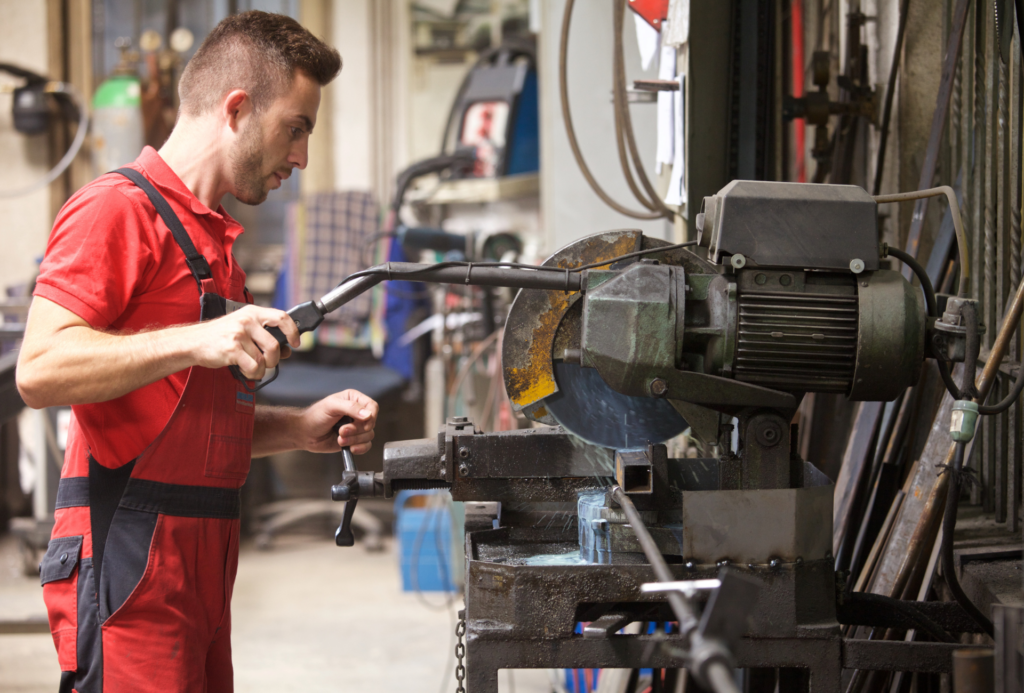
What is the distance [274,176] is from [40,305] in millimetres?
418

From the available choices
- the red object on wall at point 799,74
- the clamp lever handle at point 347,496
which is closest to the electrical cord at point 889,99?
the red object on wall at point 799,74

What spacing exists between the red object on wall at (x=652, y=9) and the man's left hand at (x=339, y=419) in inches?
38.7

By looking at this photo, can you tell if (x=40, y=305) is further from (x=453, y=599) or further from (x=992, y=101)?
(x=453, y=599)

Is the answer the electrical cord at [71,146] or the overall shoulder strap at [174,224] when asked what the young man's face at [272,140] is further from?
the electrical cord at [71,146]

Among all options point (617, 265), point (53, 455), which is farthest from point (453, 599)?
point (617, 265)

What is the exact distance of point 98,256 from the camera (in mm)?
1169

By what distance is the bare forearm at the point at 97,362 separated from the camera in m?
1.12

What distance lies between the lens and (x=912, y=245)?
1.71 m

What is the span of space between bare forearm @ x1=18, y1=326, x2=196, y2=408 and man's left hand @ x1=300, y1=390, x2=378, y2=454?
0.31 meters

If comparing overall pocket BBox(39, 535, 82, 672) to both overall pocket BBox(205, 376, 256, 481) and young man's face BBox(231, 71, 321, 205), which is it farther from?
young man's face BBox(231, 71, 321, 205)

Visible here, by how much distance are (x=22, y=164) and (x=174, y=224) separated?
3.73m

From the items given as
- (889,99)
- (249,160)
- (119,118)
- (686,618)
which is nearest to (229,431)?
(249,160)

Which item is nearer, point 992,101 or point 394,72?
point 992,101

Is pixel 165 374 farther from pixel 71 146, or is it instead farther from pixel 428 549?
pixel 71 146
